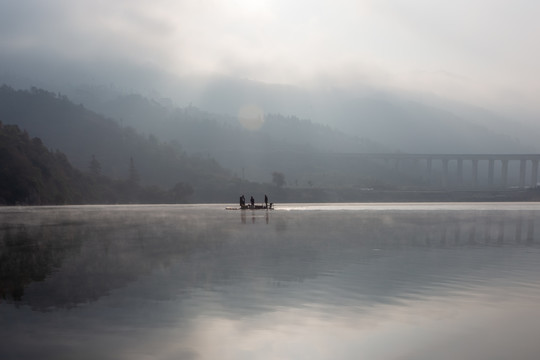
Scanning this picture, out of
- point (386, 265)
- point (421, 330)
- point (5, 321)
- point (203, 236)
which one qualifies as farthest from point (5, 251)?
point (421, 330)

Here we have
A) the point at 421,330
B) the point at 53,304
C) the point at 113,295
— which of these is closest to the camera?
the point at 421,330

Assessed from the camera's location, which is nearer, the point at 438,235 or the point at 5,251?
the point at 5,251

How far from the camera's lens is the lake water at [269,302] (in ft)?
46.6

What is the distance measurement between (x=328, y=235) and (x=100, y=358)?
114ft

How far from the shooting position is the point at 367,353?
45.3 feet

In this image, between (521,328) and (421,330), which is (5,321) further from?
(521,328)

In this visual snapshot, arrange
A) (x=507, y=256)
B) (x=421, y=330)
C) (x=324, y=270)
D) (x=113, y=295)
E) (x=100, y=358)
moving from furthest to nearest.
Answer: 1. (x=507, y=256)
2. (x=324, y=270)
3. (x=113, y=295)
4. (x=421, y=330)
5. (x=100, y=358)

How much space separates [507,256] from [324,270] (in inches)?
510

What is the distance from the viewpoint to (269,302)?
774 inches

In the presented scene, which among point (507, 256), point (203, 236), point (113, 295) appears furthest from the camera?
point (203, 236)

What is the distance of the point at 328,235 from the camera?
4691 centimetres

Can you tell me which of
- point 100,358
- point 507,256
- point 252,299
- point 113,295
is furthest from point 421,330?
point 507,256

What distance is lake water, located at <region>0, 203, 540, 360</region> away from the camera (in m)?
14.2

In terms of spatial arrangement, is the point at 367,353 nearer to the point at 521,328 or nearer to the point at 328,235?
the point at 521,328
